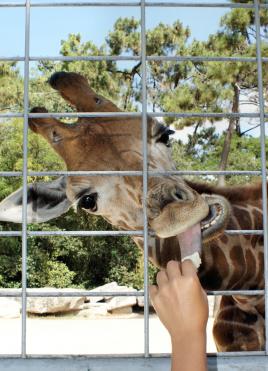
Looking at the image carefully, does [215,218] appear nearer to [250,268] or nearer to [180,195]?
[180,195]

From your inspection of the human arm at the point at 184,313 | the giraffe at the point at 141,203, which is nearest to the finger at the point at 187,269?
the human arm at the point at 184,313

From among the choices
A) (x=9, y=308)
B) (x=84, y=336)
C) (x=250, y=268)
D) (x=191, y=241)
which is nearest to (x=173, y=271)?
(x=191, y=241)

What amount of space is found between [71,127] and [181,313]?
2535mm

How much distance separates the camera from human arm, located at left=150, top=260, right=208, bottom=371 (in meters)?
0.58

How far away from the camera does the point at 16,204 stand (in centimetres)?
227

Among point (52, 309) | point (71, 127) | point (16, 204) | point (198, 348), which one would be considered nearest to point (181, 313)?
point (198, 348)

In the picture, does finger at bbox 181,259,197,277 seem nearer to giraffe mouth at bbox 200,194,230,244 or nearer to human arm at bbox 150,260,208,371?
human arm at bbox 150,260,208,371

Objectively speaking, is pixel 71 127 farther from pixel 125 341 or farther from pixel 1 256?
pixel 1 256

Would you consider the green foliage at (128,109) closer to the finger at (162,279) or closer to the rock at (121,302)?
the rock at (121,302)

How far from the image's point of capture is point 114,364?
3.11 feet

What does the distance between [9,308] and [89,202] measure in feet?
19.6

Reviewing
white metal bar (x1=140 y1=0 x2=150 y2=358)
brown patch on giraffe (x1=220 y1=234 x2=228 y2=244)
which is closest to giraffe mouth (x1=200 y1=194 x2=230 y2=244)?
white metal bar (x1=140 y1=0 x2=150 y2=358)

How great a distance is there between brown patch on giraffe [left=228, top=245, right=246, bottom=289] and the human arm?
192 centimetres

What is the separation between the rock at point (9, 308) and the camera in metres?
8.30
